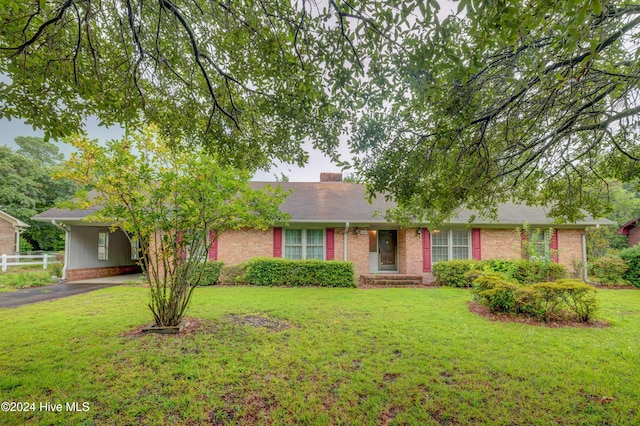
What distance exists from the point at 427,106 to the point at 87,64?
14.4 ft

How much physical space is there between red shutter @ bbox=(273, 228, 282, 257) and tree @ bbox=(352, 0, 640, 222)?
752 cm

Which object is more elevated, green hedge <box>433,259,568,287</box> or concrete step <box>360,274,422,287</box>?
green hedge <box>433,259,568,287</box>

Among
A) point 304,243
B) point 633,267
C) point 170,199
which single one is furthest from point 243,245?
point 633,267

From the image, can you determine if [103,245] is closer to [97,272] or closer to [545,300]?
[97,272]

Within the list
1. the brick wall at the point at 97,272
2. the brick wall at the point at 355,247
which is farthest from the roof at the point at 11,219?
the brick wall at the point at 355,247

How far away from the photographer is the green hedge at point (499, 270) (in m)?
9.84

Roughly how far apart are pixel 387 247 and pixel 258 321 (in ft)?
31.1

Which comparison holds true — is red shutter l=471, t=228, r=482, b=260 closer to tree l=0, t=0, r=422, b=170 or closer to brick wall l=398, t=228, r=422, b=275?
brick wall l=398, t=228, r=422, b=275

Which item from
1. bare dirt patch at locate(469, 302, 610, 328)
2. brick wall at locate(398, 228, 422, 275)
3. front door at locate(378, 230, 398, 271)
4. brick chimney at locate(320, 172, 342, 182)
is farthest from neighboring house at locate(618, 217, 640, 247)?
bare dirt patch at locate(469, 302, 610, 328)

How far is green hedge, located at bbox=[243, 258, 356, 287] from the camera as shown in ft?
34.2

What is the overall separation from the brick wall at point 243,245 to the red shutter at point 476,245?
8353mm

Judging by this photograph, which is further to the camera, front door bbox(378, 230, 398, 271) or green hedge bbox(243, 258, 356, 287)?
front door bbox(378, 230, 398, 271)

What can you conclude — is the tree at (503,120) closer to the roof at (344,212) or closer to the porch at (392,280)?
the roof at (344,212)

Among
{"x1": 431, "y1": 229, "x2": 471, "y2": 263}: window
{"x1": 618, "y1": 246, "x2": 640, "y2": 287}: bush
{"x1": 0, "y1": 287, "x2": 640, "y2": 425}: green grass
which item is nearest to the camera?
{"x1": 0, "y1": 287, "x2": 640, "y2": 425}: green grass
